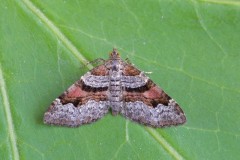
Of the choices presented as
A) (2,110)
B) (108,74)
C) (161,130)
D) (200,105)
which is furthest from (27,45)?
(200,105)

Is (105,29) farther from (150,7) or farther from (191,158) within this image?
(191,158)

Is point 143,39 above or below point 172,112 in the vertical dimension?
above

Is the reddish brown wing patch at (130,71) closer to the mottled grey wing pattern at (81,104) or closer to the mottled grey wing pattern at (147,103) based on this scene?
the mottled grey wing pattern at (147,103)

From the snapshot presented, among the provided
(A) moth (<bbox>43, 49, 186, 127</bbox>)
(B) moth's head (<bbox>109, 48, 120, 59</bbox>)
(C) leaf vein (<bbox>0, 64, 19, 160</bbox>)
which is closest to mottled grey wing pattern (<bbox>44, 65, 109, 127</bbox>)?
(A) moth (<bbox>43, 49, 186, 127</bbox>)

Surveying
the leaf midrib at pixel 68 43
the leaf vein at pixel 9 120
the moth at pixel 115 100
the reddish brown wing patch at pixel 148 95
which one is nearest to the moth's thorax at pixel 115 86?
the moth at pixel 115 100

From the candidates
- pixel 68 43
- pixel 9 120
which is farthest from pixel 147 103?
pixel 9 120

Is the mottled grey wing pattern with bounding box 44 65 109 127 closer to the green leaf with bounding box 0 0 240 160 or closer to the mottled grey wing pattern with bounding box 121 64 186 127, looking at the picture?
the green leaf with bounding box 0 0 240 160
